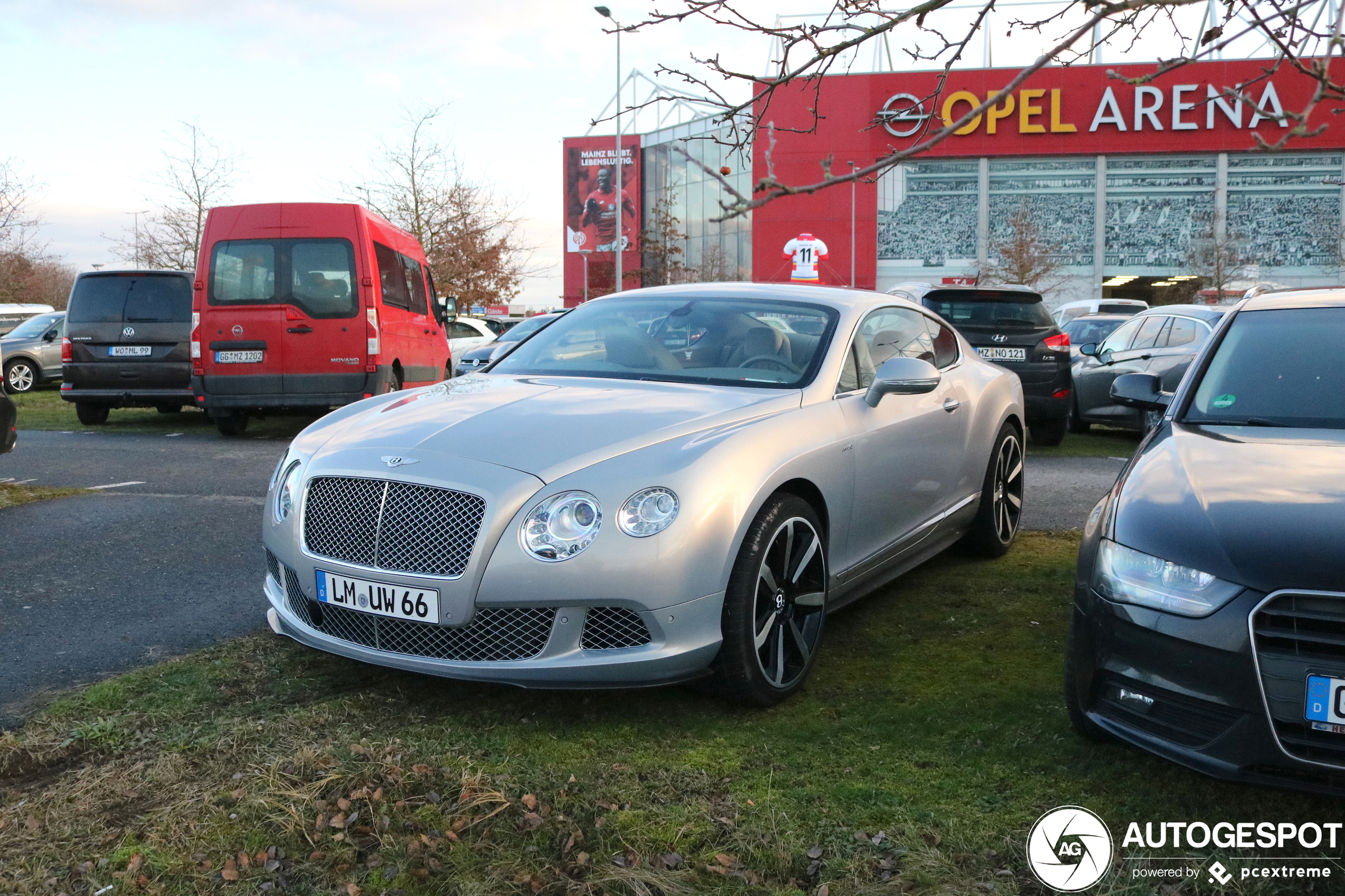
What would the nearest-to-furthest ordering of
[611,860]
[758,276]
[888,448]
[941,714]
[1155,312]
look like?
[611,860] → [941,714] → [888,448] → [1155,312] → [758,276]

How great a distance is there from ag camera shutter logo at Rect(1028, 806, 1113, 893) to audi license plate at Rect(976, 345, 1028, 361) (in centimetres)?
918

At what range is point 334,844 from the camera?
2891 millimetres

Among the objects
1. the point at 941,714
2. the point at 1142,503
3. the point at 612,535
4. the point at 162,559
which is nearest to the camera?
the point at 1142,503

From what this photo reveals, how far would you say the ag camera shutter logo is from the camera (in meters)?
2.73

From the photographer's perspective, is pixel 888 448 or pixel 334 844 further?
pixel 888 448

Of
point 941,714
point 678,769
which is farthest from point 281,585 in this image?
point 941,714

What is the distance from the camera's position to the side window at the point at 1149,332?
1252 centimetres

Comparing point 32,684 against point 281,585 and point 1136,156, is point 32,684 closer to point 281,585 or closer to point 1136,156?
point 281,585

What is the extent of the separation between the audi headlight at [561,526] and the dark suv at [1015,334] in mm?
8781

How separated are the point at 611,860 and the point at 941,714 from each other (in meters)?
1.47

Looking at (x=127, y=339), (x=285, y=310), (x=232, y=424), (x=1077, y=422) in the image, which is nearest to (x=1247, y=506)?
(x=285, y=310)

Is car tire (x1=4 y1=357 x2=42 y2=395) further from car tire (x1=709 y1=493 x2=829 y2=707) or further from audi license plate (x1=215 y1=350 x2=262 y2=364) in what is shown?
car tire (x1=709 y1=493 x2=829 y2=707)

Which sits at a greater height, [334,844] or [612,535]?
[612,535]

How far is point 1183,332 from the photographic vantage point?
12094 millimetres
